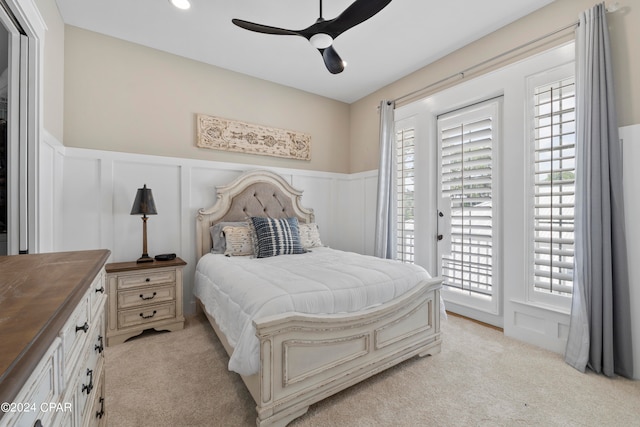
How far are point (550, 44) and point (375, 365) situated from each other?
2.92 metres

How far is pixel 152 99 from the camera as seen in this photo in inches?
122

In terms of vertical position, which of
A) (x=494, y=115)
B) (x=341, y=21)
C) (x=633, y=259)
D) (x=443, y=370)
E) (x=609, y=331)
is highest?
(x=341, y=21)

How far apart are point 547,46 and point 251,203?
321 centimetres

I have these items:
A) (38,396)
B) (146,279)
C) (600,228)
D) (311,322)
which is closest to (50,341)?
(38,396)

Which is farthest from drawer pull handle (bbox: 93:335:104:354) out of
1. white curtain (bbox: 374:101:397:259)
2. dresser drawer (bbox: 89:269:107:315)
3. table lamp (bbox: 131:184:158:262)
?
white curtain (bbox: 374:101:397:259)

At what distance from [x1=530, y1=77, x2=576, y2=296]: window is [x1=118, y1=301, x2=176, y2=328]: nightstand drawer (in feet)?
10.7

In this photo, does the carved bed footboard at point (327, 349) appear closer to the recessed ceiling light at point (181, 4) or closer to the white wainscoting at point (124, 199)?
the white wainscoting at point (124, 199)

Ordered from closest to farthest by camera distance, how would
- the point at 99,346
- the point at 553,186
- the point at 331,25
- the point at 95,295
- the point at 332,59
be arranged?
the point at 95,295 → the point at 99,346 → the point at 331,25 → the point at 332,59 → the point at 553,186

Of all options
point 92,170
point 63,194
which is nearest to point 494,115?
point 92,170

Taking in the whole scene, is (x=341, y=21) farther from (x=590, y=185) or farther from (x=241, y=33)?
(x=590, y=185)

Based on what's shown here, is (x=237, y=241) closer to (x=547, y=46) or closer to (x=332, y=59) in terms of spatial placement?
(x=332, y=59)

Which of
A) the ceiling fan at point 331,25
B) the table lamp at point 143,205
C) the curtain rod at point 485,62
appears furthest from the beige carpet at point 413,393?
the curtain rod at point 485,62

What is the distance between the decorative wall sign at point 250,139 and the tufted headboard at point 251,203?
0.37m

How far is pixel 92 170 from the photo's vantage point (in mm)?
2785
